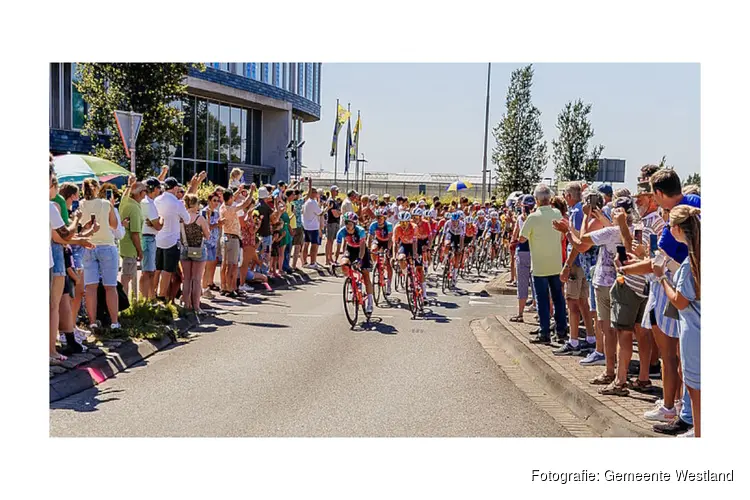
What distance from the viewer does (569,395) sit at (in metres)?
8.02

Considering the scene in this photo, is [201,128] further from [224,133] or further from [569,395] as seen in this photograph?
[569,395]

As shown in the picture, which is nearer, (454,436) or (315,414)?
(454,436)

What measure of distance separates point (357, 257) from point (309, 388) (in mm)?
4784

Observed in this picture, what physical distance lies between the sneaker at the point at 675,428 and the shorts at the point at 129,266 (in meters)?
7.95

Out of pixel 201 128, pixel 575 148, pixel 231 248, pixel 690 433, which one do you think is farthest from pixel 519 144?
pixel 690 433

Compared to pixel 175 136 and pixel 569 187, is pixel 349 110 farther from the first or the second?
pixel 569 187

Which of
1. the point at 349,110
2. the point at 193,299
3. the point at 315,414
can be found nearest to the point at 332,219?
Answer: the point at 193,299

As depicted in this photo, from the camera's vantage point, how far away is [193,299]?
42.8ft

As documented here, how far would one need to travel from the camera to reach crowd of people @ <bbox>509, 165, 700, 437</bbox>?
19.0 feet

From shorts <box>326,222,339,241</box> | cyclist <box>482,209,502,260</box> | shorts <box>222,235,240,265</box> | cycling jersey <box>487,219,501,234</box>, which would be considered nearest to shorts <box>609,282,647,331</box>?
shorts <box>222,235,240,265</box>

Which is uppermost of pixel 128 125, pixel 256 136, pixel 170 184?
pixel 256 136

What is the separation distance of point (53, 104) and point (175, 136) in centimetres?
1101

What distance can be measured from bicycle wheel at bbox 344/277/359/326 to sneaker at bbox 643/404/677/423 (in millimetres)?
6405

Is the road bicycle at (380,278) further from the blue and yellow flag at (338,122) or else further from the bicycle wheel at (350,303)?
the blue and yellow flag at (338,122)
